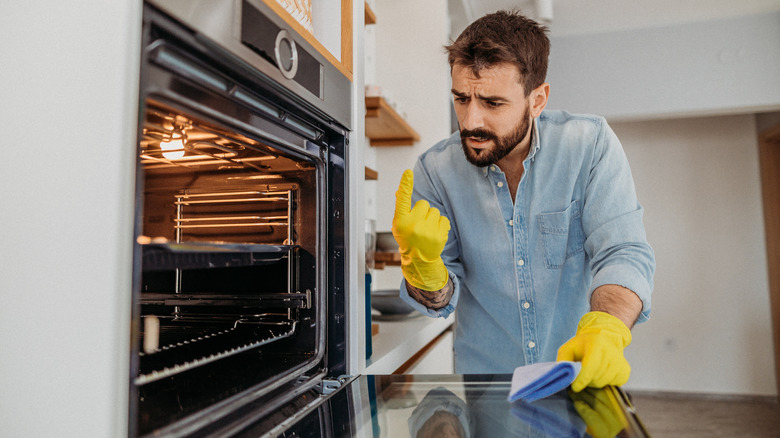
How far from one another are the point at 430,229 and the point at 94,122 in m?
0.69

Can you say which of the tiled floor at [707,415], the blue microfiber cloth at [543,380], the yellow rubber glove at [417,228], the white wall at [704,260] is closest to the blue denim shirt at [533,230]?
the yellow rubber glove at [417,228]

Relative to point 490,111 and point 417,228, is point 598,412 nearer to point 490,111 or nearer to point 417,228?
point 417,228

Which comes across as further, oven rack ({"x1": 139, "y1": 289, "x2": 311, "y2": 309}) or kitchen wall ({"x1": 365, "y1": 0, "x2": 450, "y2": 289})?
kitchen wall ({"x1": 365, "y1": 0, "x2": 450, "y2": 289})

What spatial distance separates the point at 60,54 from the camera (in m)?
0.48

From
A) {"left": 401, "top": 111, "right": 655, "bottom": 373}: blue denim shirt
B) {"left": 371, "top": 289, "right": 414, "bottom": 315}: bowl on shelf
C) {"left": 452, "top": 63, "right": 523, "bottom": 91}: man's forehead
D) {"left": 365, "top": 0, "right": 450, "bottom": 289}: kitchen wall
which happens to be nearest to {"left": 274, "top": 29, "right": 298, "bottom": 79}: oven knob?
{"left": 452, "top": 63, "right": 523, "bottom": 91}: man's forehead

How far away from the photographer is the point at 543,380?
0.67 metres

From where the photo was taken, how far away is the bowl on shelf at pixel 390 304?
188cm

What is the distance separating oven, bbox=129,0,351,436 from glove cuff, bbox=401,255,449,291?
238 mm

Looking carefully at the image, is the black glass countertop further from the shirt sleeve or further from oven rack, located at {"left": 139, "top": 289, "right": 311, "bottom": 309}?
the shirt sleeve

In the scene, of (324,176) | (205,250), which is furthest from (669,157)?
(205,250)

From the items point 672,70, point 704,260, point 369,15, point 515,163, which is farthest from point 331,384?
point 704,260

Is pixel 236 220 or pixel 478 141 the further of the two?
pixel 478 141

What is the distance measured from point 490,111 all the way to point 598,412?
0.78m

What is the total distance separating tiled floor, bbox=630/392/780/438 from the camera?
3.36 metres
